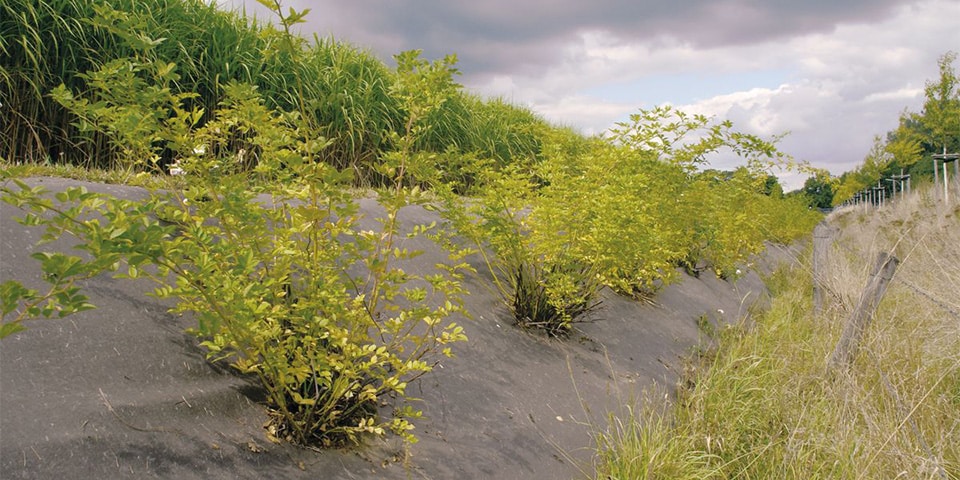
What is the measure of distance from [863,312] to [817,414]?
4.69ft

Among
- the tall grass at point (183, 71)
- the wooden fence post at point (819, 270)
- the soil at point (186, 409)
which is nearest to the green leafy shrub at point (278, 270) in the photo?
the soil at point (186, 409)

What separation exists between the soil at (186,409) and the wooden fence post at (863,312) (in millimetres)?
1570

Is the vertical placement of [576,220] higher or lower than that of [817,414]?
higher

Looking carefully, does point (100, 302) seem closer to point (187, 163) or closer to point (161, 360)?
point (161, 360)

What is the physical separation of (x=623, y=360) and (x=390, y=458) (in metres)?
2.39

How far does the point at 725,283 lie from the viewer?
864 cm

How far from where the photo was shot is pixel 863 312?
4.27 metres

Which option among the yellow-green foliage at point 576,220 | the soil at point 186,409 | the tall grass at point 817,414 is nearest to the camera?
the soil at point 186,409

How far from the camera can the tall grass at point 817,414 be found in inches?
107

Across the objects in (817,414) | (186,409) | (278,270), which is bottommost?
(817,414)

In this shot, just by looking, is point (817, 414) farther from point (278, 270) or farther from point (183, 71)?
point (183, 71)

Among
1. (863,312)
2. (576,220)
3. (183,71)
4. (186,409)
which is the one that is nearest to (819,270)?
(863,312)

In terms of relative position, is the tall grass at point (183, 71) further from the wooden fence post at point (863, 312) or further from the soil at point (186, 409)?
the wooden fence post at point (863, 312)

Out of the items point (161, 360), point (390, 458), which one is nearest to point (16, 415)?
point (161, 360)
